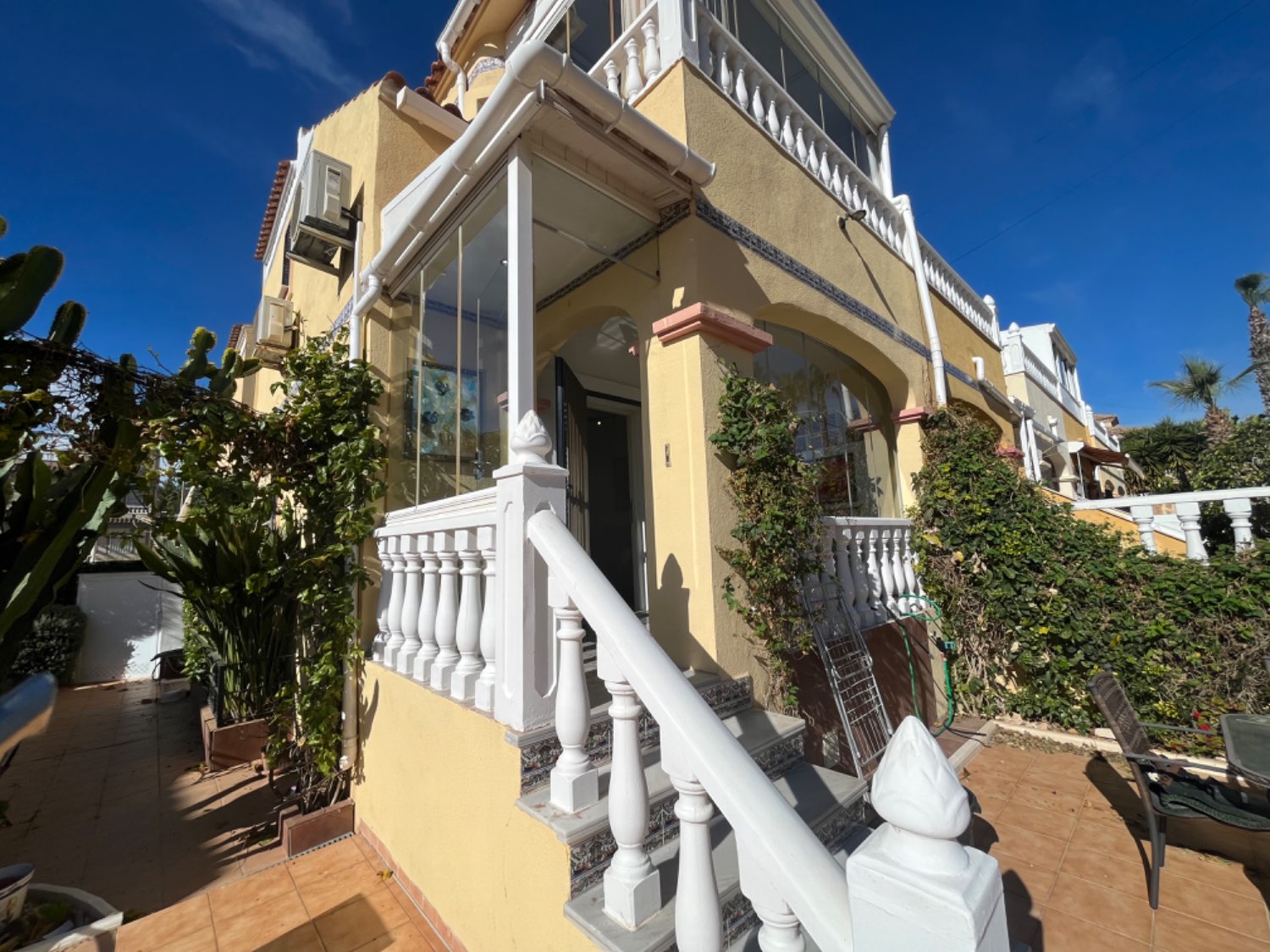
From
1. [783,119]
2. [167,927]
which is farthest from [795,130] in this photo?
[167,927]

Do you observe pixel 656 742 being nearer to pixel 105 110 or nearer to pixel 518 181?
pixel 518 181

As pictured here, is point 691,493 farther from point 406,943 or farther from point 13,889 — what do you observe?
point 13,889

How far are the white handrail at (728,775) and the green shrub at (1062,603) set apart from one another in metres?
5.02

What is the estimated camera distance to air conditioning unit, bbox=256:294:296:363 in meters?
5.61

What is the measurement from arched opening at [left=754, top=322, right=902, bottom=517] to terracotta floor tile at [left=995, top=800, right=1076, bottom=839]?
2.59 m

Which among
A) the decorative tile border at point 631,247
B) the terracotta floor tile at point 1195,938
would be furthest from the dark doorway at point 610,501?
the terracotta floor tile at point 1195,938

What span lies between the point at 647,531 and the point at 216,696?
13.6 feet

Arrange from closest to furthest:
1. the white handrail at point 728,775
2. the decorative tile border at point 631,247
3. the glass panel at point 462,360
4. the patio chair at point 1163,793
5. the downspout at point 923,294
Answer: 1. the white handrail at point 728,775
2. the patio chair at point 1163,793
3. the glass panel at point 462,360
4. the decorative tile border at point 631,247
5. the downspout at point 923,294

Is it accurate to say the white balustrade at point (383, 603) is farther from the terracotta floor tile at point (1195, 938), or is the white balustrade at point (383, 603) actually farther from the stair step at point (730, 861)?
the terracotta floor tile at point (1195, 938)

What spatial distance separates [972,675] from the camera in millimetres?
5324

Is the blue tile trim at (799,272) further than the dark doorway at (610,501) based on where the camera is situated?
No

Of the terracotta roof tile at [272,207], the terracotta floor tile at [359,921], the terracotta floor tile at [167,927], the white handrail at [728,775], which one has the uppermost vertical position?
the terracotta roof tile at [272,207]

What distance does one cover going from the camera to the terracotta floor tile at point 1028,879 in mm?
2793

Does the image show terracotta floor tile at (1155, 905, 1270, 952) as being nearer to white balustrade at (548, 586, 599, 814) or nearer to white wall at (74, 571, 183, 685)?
white balustrade at (548, 586, 599, 814)
